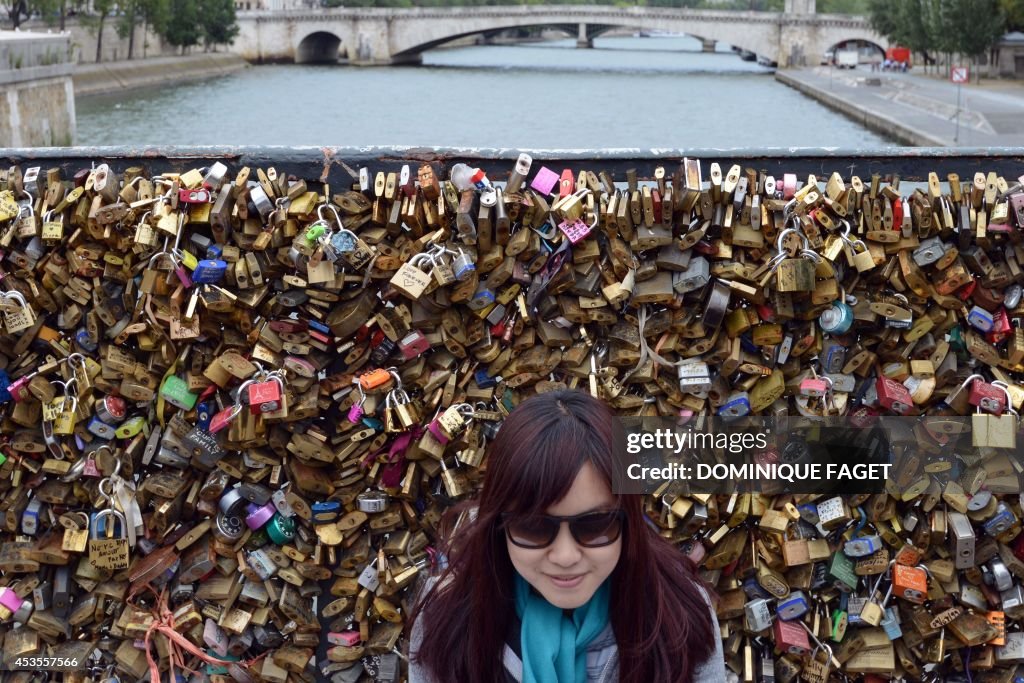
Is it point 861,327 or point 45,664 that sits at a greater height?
point 861,327

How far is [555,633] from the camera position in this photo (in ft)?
5.63

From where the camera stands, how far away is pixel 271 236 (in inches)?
101

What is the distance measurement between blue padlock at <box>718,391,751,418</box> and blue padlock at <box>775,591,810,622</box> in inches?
16.8

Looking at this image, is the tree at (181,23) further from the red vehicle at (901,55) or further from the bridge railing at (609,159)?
the bridge railing at (609,159)

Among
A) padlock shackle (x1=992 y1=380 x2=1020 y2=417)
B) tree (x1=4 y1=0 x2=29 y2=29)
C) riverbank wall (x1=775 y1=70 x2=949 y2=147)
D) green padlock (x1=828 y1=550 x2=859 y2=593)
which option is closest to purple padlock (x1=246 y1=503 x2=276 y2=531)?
green padlock (x1=828 y1=550 x2=859 y2=593)

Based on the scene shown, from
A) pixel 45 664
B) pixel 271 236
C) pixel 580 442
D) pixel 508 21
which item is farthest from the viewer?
pixel 508 21

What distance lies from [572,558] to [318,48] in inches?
2413

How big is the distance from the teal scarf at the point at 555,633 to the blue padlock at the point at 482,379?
92 cm

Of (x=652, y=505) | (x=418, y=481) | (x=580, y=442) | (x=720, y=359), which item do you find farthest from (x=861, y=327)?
(x=580, y=442)

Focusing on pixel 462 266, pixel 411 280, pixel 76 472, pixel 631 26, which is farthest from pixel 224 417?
pixel 631 26

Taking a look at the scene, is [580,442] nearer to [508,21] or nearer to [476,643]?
[476,643]

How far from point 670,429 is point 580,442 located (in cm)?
110

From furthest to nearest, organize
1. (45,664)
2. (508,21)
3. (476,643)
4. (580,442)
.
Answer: (508,21) → (45,664) → (476,643) → (580,442)

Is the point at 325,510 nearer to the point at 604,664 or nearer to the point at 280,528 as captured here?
the point at 280,528
